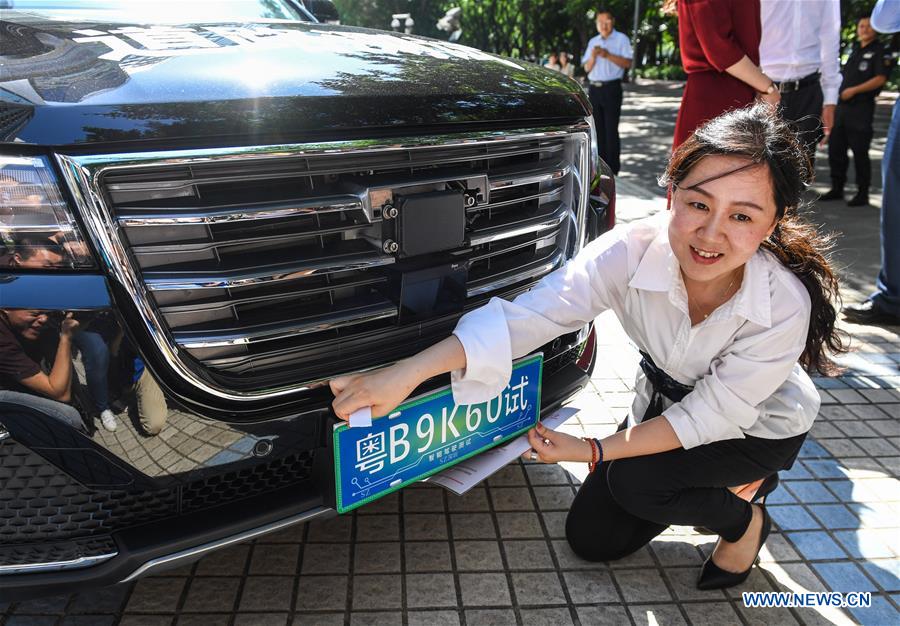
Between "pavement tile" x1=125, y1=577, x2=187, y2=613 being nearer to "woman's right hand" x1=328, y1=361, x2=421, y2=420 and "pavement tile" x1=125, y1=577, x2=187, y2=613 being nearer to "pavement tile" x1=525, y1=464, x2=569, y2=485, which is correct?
"woman's right hand" x1=328, y1=361, x2=421, y2=420

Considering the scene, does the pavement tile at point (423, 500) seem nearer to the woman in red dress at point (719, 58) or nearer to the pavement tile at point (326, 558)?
the pavement tile at point (326, 558)

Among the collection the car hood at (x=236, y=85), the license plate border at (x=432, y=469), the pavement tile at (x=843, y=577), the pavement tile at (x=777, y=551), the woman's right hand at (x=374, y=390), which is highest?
the car hood at (x=236, y=85)

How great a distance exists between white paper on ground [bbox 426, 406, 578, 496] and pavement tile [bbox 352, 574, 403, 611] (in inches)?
14.3

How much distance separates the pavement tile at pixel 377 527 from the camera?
91.9 inches

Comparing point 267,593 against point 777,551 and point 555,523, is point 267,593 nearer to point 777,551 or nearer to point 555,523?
point 555,523

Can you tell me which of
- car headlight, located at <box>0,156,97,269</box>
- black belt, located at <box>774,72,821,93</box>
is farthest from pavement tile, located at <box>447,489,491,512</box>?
black belt, located at <box>774,72,821,93</box>

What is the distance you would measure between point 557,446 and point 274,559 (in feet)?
3.06

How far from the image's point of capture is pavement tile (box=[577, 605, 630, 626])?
79.7 inches

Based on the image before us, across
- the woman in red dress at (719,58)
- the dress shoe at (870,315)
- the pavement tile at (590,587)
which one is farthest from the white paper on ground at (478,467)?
the dress shoe at (870,315)

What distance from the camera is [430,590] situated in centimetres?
212

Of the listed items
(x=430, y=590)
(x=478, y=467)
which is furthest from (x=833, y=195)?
(x=430, y=590)

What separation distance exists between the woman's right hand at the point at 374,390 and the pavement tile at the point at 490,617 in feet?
2.27

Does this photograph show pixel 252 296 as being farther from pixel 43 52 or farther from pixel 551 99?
pixel 551 99

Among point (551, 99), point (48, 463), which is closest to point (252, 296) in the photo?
point (48, 463)
